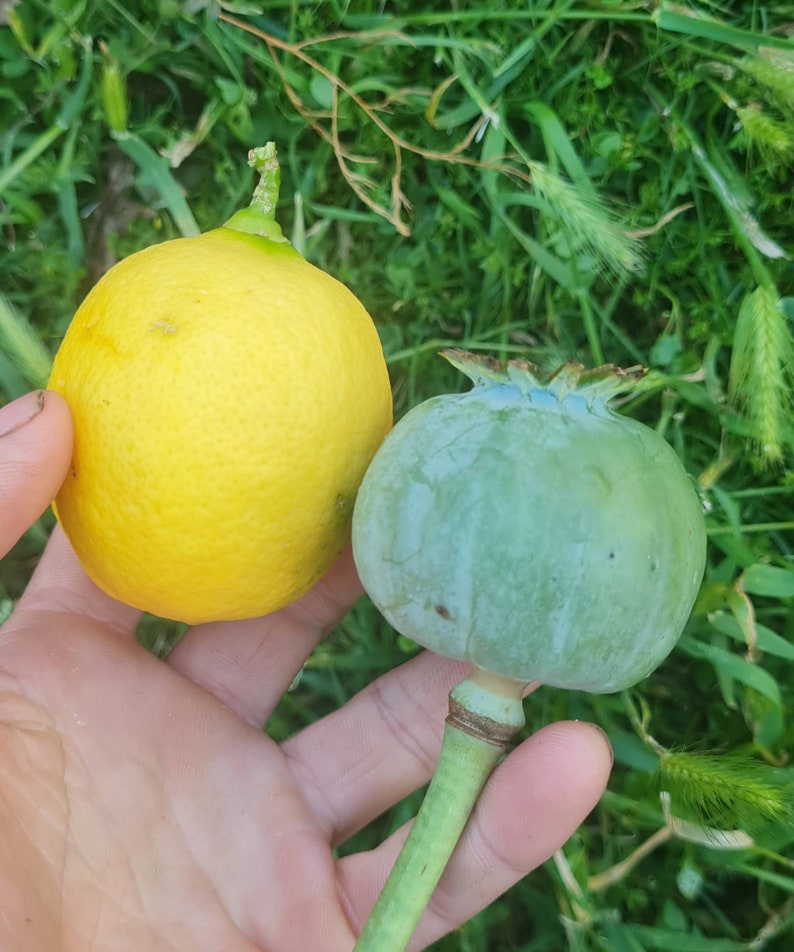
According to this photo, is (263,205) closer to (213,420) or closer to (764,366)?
(213,420)

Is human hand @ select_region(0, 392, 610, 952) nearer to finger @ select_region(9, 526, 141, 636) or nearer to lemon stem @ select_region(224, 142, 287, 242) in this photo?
finger @ select_region(9, 526, 141, 636)

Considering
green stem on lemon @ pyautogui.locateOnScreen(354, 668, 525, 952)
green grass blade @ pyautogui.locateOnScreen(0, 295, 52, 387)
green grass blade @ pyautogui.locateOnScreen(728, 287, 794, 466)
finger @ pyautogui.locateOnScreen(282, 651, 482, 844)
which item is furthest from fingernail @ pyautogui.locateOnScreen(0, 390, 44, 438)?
green grass blade @ pyautogui.locateOnScreen(728, 287, 794, 466)

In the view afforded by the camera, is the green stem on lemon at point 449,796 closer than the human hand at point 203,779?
Yes

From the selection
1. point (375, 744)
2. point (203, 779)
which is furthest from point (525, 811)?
point (203, 779)

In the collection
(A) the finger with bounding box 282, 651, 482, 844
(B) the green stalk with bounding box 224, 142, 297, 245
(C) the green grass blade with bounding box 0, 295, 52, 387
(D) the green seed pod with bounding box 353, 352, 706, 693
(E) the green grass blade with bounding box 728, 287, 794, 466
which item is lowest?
(A) the finger with bounding box 282, 651, 482, 844

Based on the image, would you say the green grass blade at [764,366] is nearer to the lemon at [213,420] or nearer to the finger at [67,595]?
the lemon at [213,420]

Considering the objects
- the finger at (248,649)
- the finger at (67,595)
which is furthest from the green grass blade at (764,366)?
the finger at (67,595)
